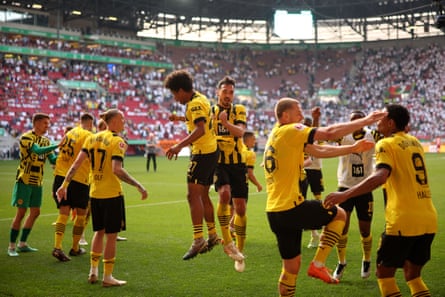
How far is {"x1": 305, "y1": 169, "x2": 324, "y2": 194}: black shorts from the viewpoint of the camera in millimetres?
12211

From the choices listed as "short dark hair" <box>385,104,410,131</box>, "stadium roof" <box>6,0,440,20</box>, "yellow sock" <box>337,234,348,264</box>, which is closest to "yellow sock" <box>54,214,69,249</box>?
"yellow sock" <box>337,234,348,264</box>

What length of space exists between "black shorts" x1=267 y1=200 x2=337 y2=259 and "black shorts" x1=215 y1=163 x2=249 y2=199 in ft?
10.5

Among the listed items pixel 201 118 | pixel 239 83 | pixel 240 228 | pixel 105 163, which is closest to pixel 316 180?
pixel 240 228

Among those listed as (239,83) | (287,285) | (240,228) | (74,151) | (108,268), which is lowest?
(108,268)

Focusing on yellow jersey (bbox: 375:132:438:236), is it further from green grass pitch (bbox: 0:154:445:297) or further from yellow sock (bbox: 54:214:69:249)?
yellow sock (bbox: 54:214:69:249)

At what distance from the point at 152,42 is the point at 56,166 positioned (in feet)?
194

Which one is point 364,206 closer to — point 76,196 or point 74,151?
point 76,196

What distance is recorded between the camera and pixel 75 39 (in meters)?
59.6

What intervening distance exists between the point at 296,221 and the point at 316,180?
242 inches

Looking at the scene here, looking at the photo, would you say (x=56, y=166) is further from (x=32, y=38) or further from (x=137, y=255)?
(x=32, y=38)

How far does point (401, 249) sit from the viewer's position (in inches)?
227

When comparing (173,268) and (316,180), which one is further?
(316,180)

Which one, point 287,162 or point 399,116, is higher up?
point 399,116

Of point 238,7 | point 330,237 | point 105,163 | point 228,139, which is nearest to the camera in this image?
point 330,237
